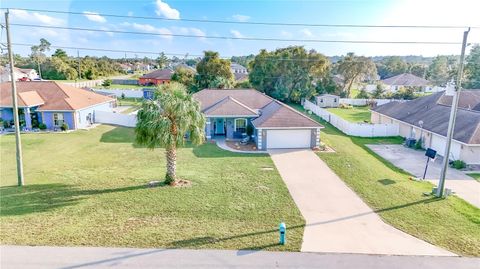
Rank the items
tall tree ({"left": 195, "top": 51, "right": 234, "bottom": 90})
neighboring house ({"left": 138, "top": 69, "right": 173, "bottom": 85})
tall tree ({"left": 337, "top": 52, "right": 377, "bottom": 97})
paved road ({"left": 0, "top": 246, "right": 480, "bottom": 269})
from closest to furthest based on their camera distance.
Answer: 1. paved road ({"left": 0, "top": 246, "right": 480, "bottom": 269})
2. tall tree ({"left": 195, "top": 51, "right": 234, "bottom": 90})
3. tall tree ({"left": 337, "top": 52, "right": 377, "bottom": 97})
4. neighboring house ({"left": 138, "top": 69, "right": 173, "bottom": 85})

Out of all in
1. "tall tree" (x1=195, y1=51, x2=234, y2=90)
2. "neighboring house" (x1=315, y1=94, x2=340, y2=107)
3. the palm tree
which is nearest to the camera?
the palm tree

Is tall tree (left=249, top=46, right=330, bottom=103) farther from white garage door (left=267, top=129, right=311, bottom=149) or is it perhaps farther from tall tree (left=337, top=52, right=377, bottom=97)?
white garage door (left=267, top=129, right=311, bottom=149)

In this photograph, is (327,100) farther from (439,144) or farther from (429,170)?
(429,170)

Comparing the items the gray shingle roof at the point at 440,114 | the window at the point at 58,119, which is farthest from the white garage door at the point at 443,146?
the window at the point at 58,119

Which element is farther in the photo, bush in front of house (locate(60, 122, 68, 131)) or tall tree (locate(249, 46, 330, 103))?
tall tree (locate(249, 46, 330, 103))

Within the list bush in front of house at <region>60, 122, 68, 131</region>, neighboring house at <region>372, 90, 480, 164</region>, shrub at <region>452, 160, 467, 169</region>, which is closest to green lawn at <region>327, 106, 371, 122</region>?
neighboring house at <region>372, 90, 480, 164</region>

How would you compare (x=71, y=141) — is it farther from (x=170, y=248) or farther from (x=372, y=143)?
(x=372, y=143)
